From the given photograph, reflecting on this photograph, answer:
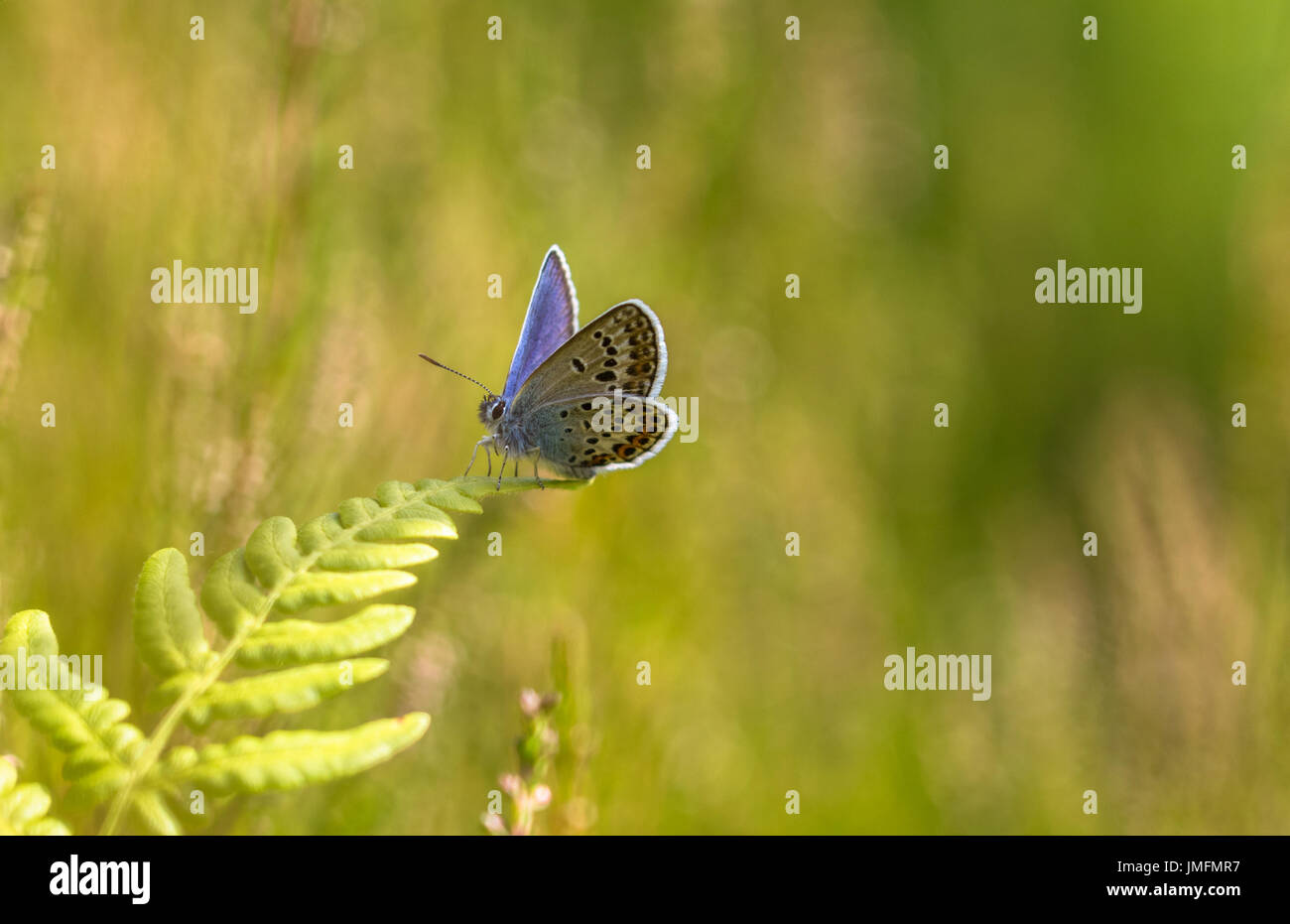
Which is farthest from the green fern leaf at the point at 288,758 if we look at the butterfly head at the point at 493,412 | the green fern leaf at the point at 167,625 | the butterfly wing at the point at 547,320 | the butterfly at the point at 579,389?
the butterfly head at the point at 493,412

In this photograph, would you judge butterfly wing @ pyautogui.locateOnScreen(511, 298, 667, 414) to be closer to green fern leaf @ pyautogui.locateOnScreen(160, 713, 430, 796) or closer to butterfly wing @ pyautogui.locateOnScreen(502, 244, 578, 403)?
butterfly wing @ pyautogui.locateOnScreen(502, 244, 578, 403)

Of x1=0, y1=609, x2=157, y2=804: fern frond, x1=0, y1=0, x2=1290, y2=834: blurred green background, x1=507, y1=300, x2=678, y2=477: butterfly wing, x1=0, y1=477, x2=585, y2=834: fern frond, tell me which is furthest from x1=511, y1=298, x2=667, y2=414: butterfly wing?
x1=0, y1=609, x2=157, y2=804: fern frond

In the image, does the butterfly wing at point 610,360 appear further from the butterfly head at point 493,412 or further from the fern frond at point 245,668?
the fern frond at point 245,668

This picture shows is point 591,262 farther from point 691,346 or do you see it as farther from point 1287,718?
point 1287,718

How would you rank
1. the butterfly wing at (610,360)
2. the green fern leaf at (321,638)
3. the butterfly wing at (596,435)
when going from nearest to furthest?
1. the green fern leaf at (321,638)
2. the butterfly wing at (610,360)
3. the butterfly wing at (596,435)

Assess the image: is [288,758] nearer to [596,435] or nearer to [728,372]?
[596,435]
